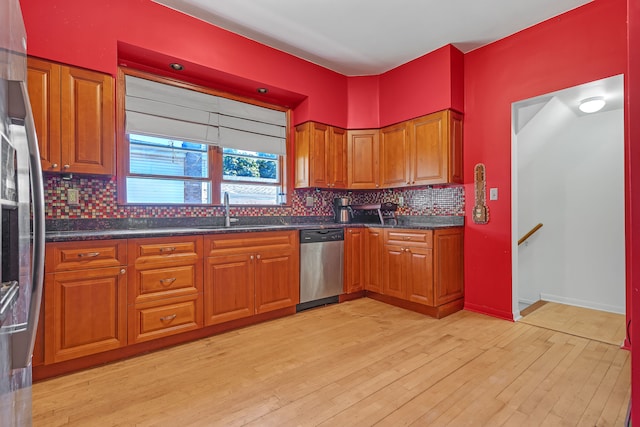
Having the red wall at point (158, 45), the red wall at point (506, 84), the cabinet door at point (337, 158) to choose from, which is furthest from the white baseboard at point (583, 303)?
the red wall at point (158, 45)

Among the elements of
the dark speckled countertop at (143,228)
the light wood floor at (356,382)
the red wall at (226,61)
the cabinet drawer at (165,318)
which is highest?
the red wall at (226,61)

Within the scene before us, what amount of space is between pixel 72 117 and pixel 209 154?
1.24m

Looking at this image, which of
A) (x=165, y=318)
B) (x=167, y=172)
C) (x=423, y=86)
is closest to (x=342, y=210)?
(x=423, y=86)

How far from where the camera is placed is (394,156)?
3.84 m

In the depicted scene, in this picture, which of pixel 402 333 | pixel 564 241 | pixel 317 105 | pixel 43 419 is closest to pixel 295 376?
pixel 402 333

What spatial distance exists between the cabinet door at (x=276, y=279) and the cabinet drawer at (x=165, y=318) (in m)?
0.57

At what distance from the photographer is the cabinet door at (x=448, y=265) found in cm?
310

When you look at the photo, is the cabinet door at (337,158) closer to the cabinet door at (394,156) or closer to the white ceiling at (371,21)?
the cabinet door at (394,156)

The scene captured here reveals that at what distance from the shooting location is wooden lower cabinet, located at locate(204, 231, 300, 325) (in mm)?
2637

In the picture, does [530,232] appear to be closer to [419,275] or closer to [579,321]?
[579,321]

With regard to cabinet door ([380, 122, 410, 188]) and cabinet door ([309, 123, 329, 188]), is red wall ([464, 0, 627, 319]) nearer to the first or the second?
cabinet door ([380, 122, 410, 188])

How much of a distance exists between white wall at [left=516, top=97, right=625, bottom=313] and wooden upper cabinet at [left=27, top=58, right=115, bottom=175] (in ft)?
12.4

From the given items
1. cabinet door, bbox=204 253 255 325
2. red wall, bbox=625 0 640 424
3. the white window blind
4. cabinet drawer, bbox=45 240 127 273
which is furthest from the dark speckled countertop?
red wall, bbox=625 0 640 424

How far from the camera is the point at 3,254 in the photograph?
682 millimetres
